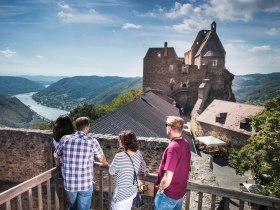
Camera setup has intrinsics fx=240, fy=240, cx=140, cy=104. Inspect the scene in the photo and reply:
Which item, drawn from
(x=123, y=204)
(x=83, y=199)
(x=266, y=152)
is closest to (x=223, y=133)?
(x=266, y=152)

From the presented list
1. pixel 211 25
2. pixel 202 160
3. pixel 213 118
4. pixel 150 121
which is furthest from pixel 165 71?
pixel 202 160

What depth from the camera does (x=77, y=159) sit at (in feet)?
13.7

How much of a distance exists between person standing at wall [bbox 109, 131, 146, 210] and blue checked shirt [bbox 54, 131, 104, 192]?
2.02 ft

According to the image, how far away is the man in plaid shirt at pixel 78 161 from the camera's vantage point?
4.18 metres

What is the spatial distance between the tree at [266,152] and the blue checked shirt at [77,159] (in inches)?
375

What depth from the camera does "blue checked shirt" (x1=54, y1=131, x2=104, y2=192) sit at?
418 cm

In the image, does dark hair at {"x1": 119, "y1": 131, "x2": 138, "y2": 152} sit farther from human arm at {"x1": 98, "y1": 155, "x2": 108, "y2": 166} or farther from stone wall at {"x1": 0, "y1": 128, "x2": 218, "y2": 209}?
stone wall at {"x1": 0, "y1": 128, "x2": 218, "y2": 209}

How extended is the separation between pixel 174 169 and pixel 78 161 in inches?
69.2

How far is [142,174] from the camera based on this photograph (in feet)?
13.5

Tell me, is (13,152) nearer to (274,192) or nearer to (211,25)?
(274,192)

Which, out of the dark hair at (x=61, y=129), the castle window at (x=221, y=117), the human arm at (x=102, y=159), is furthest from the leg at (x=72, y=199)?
the castle window at (x=221, y=117)

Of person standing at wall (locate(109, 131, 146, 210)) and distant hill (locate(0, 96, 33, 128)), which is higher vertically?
person standing at wall (locate(109, 131, 146, 210))

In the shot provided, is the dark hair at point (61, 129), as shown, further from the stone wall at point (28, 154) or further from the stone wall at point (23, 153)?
the stone wall at point (23, 153)

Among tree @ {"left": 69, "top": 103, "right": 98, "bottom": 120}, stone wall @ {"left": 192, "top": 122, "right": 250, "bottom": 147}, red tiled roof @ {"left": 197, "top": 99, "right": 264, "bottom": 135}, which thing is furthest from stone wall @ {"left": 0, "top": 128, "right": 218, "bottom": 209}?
tree @ {"left": 69, "top": 103, "right": 98, "bottom": 120}
